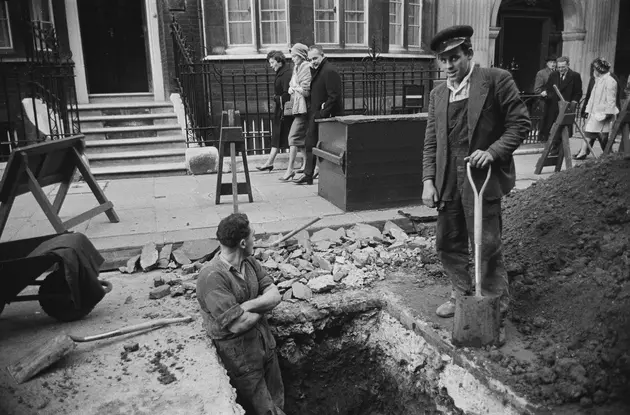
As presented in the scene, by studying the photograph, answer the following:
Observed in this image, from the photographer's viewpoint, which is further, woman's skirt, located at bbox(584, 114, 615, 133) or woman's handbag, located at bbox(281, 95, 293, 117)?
woman's skirt, located at bbox(584, 114, 615, 133)

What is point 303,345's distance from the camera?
15.1ft

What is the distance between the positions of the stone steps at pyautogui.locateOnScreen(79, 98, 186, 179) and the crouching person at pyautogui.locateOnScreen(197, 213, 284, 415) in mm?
6351

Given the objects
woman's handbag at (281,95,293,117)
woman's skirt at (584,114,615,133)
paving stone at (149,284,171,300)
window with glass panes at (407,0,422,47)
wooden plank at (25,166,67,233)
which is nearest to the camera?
paving stone at (149,284,171,300)

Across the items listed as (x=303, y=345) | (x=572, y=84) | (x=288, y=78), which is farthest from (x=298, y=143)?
(x=572, y=84)

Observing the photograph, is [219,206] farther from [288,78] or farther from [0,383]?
[0,383]

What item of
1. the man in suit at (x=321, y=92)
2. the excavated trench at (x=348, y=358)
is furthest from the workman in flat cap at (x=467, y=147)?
the man in suit at (x=321, y=92)

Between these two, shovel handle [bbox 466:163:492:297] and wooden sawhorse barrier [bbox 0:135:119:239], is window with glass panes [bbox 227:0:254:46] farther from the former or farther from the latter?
shovel handle [bbox 466:163:492:297]

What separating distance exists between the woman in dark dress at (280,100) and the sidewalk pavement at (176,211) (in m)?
0.79

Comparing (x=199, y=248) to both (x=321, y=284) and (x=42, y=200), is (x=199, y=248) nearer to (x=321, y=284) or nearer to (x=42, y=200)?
(x=321, y=284)

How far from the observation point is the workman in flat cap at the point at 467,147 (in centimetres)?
342

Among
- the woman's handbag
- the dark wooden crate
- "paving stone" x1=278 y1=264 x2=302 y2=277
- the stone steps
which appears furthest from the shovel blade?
the stone steps

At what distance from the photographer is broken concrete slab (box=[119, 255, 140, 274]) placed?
5.26 meters

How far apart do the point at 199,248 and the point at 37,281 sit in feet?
5.47

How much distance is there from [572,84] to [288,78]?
21.3 ft
